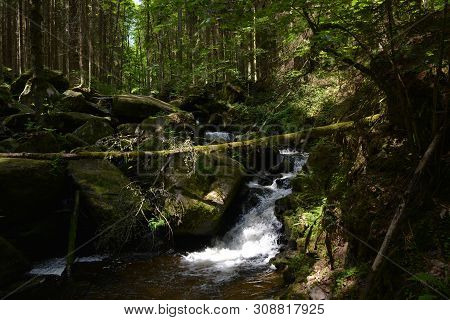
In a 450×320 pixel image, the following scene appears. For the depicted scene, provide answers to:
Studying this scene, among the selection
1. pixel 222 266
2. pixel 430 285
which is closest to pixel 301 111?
pixel 222 266

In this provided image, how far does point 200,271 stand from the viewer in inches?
309

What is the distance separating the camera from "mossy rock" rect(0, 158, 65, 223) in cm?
825

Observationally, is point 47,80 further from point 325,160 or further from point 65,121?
point 325,160

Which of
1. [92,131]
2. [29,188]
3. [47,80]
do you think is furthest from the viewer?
[47,80]

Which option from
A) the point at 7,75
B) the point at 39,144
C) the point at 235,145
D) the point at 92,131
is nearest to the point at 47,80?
the point at 7,75

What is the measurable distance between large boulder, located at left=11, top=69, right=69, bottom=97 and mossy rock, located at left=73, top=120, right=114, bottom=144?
21.5 ft

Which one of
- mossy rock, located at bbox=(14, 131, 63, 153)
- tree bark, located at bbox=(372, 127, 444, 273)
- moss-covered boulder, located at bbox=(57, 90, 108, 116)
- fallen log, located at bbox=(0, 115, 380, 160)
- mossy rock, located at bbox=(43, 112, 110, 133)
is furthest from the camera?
moss-covered boulder, located at bbox=(57, 90, 108, 116)

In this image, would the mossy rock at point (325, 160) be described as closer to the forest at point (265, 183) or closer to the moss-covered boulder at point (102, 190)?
the forest at point (265, 183)

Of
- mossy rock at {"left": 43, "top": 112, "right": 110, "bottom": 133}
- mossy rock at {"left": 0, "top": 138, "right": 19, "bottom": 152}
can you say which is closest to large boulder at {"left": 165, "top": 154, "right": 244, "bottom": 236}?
mossy rock at {"left": 0, "top": 138, "right": 19, "bottom": 152}

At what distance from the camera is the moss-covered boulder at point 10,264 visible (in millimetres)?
7086

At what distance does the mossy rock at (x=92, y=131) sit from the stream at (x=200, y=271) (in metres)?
4.37

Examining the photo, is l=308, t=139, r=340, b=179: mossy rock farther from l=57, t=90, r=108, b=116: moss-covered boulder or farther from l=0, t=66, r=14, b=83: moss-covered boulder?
l=0, t=66, r=14, b=83: moss-covered boulder

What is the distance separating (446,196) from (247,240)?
5873mm

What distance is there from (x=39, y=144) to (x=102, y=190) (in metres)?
2.66
